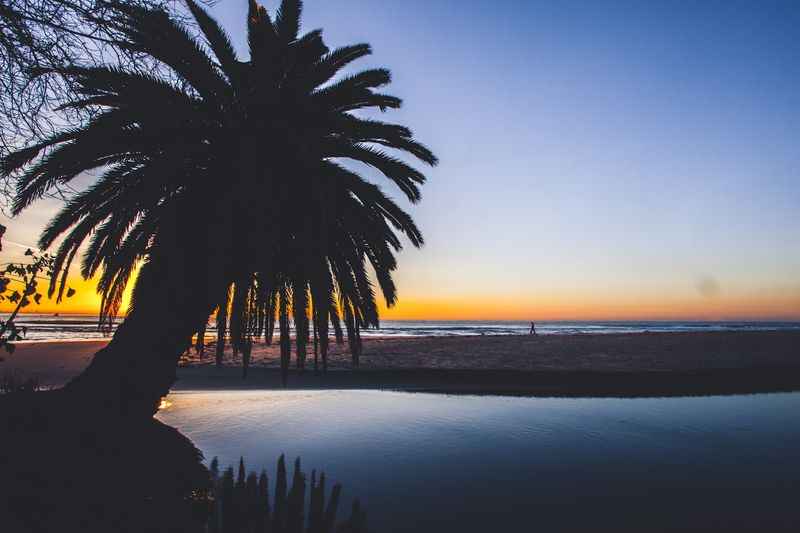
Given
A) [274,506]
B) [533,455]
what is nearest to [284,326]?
[274,506]

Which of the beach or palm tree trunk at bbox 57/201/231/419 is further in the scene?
the beach

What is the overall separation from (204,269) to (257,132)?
6.77ft

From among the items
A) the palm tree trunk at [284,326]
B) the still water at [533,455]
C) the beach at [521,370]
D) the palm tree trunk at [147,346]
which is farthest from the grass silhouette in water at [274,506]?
the beach at [521,370]

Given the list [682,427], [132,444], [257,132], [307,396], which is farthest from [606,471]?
[307,396]

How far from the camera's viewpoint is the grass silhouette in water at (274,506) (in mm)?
3561

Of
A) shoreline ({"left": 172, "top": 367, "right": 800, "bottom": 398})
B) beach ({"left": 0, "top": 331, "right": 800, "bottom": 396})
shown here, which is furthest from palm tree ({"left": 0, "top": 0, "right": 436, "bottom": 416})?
shoreline ({"left": 172, "top": 367, "right": 800, "bottom": 398})

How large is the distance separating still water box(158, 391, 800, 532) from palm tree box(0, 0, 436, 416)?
1.83m

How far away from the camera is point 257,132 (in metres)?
5.89

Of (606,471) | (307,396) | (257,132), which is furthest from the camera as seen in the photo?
(307,396)

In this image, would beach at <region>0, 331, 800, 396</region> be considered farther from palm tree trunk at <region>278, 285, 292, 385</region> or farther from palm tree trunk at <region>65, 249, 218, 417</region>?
palm tree trunk at <region>65, 249, 218, 417</region>

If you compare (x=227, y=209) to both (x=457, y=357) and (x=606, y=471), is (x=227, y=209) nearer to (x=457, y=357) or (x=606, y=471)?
(x=606, y=471)

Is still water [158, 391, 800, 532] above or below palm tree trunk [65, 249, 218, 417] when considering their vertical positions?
below

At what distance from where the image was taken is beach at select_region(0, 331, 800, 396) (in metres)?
12.0

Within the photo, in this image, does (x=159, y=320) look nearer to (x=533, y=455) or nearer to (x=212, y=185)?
(x=212, y=185)
